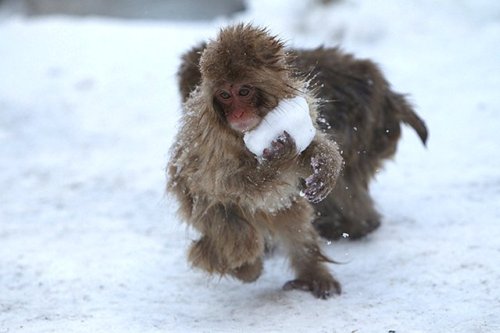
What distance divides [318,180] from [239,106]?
1.75 feet

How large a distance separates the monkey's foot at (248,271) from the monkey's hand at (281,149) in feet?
2.84

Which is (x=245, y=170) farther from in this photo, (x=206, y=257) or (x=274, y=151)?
(x=206, y=257)

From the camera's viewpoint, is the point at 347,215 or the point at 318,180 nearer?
A: the point at 318,180

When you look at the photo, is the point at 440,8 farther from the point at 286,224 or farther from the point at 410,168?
the point at 286,224

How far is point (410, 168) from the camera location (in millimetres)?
6488

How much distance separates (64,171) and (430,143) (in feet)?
10.9

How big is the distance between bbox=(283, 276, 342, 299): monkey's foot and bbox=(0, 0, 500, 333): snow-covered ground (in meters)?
0.07

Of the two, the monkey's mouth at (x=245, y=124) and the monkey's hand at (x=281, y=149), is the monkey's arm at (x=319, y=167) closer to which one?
the monkey's hand at (x=281, y=149)

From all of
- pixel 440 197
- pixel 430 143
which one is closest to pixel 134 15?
pixel 430 143

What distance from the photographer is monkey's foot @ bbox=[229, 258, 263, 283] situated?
429 centimetres

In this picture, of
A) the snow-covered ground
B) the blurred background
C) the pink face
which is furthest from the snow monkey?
the blurred background

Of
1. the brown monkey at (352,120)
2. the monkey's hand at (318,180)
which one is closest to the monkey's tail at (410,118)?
the brown monkey at (352,120)

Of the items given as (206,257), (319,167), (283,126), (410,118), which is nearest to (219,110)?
(283,126)

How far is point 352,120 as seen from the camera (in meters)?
4.96
